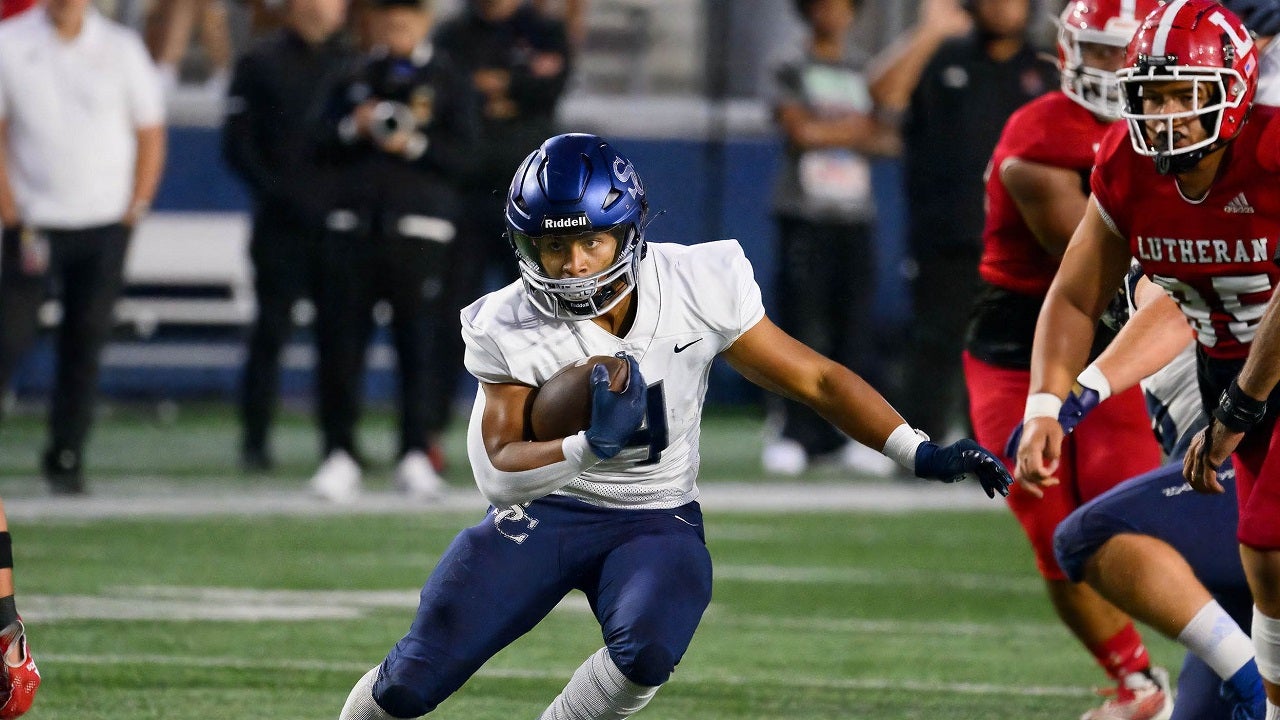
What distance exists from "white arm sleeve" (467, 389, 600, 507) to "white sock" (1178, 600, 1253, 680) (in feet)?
4.61

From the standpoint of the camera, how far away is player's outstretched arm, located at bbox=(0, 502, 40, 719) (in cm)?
401

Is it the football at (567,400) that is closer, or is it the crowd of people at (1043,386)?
the football at (567,400)

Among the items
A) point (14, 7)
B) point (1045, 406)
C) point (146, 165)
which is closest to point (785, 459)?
point (146, 165)

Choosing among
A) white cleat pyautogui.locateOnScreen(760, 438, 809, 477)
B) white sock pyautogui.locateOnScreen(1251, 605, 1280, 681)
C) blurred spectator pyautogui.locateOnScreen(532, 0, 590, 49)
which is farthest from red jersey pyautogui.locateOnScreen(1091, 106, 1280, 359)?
blurred spectator pyautogui.locateOnScreen(532, 0, 590, 49)

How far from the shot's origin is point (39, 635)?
5777 millimetres

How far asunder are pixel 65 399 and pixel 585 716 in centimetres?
551

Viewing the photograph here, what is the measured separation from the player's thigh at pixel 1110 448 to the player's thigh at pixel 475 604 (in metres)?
1.63

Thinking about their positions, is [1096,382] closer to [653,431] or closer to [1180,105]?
[1180,105]

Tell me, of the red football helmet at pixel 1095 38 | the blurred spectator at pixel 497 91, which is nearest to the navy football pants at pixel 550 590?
the red football helmet at pixel 1095 38

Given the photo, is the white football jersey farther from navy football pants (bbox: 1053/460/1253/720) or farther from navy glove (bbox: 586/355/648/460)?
navy football pants (bbox: 1053/460/1253/720)

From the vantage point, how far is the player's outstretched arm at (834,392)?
3842mm

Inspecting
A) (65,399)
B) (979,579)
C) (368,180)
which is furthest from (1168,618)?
(65,399)

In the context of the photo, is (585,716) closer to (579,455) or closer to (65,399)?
(579,455)

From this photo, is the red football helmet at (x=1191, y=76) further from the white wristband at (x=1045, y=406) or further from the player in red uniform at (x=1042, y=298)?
the player in red uniform at (x=1042, y=298)
